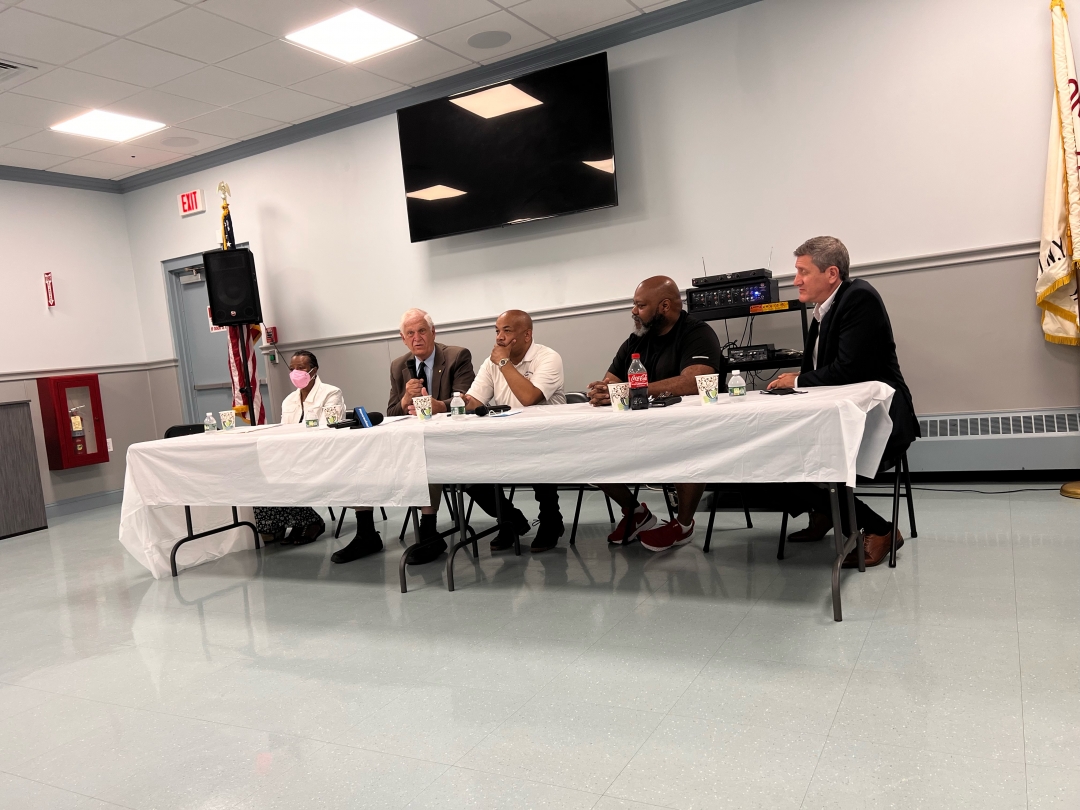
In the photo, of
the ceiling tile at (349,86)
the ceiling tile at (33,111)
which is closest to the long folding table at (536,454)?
the ceiling tile at (349,86)

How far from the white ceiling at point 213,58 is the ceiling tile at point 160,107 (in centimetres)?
1

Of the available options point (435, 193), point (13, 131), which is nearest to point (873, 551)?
point (435, 193)

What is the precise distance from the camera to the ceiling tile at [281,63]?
4.22 m

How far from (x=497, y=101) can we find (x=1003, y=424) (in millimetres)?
3424

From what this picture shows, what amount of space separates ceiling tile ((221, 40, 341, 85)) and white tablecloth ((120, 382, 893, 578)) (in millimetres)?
2353

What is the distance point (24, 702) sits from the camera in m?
2.13

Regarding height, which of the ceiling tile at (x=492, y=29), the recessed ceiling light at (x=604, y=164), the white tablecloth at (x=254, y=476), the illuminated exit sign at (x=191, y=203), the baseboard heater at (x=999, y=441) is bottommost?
the baseboard heater at (x=999, y=441)

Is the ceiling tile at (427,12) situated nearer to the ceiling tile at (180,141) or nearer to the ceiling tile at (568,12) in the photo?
the ceiling tile at (568,12)

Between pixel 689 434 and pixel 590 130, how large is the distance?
9.21ft

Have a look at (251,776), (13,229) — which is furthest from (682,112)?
(13,229)

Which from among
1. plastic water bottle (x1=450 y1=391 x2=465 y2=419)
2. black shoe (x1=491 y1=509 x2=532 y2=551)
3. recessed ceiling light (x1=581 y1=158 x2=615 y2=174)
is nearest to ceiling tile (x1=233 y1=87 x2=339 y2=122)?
recessed ceiling light (x1=581 y1=158 x2=615 y2=174)

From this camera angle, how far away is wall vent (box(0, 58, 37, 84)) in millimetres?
4062

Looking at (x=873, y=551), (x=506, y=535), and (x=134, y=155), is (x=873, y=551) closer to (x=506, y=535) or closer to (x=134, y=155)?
(x=506, y=535)

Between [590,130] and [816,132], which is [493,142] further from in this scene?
[816,132]
